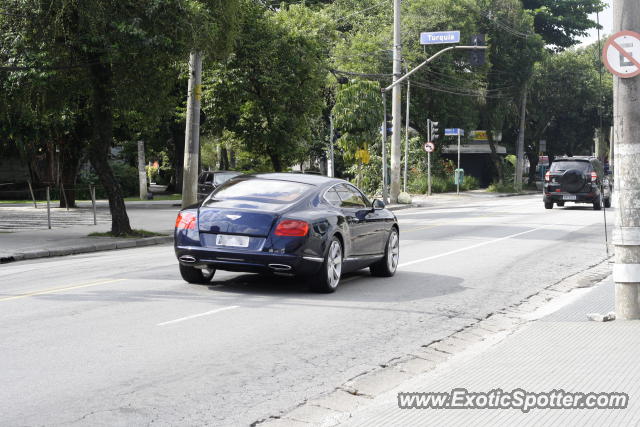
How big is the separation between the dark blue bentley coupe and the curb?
714 cm

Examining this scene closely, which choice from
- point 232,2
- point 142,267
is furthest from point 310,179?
point 232,2

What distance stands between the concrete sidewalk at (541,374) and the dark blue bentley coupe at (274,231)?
3.04 metres

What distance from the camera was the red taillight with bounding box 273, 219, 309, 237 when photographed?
34.7 feet

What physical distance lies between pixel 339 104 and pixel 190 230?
39.6 meters

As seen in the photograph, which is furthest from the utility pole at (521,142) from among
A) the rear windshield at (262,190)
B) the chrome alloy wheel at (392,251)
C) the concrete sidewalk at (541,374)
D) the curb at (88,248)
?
the concrete sidewalk at (541,374)

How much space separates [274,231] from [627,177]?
13.6ft

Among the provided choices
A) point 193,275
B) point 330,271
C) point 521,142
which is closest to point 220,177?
point 193,275

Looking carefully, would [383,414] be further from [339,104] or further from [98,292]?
[339,104]

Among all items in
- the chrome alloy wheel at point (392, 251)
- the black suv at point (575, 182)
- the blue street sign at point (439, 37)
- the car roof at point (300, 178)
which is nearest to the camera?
the car roof at point (300, 178)

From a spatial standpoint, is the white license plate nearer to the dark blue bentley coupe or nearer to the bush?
the dark blue bentley coupe

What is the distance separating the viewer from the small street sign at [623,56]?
28.1ft

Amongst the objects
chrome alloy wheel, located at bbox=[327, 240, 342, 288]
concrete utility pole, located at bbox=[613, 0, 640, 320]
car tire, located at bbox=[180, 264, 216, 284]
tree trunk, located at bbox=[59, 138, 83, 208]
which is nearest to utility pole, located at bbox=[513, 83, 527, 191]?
tree trunk, located at bbox=[59, 138, 83, 208]

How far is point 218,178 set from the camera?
3494 cm

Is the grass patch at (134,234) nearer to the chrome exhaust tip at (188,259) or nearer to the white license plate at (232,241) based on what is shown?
the chrome exhaust tip at (188,259)
